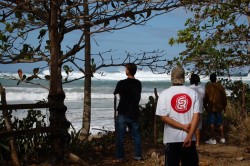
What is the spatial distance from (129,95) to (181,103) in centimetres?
265

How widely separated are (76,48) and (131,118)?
61.1 inches

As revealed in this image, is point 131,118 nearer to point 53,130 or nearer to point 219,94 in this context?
point 53,130

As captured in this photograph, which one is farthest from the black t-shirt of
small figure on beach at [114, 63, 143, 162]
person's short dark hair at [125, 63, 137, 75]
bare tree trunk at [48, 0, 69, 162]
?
bare tree trunk at [48, 0, 69, 162]

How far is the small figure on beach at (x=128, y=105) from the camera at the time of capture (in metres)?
7.31

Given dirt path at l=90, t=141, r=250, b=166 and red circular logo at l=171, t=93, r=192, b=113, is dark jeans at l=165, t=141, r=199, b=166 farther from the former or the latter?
dirt path at l=90, t=141, r=250, b=166

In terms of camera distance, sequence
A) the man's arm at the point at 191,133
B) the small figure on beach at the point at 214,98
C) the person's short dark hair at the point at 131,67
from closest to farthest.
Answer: the man's arm at the point at 191,133 → the person's short dark hair at the point at 131,67 → the small figure on beach at the point at 214,98

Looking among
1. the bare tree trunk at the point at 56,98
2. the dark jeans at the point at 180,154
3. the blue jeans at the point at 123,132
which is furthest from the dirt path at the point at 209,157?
the dark jeans at the point at 180,154

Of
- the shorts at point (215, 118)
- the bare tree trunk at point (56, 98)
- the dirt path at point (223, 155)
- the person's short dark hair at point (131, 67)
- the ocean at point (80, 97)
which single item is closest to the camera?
the bare tree trunk at point (56, 98)

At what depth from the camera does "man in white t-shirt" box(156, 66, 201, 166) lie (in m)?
4.75

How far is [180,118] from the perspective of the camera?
4.77 m

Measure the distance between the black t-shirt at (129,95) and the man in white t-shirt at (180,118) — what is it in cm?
248

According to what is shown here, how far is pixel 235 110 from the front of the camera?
13359 mm

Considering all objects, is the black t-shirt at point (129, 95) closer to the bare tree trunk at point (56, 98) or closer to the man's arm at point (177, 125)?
the bare tree trunk at point (56, 98)

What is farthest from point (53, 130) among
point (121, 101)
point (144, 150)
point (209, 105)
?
point (209, 105)
